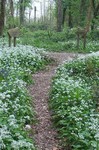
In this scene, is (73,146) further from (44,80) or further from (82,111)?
(44,80)

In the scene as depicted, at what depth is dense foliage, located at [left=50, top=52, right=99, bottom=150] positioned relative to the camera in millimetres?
6738

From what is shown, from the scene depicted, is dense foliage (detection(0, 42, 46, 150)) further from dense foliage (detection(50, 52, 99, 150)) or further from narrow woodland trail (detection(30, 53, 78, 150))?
dense foliage (detection(50, 52, 99, 150))

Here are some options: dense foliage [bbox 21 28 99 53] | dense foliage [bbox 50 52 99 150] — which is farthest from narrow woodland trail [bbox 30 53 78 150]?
dense foliage [bbox 21 28 99 53]

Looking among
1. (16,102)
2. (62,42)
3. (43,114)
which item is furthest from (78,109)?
(62,42)

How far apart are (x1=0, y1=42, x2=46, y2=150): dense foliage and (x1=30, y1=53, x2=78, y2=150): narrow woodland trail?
28 cm

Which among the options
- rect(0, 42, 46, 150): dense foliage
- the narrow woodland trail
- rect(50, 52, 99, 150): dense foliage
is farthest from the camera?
the narrow woodland trail

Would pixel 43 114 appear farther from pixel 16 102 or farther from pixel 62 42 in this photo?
pixel 62 42

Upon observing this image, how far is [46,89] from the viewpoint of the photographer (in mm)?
11312

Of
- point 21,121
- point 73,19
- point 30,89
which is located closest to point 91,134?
point 21,121

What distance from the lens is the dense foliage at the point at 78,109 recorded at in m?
6.74

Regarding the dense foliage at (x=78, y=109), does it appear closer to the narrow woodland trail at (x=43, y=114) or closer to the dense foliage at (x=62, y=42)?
the narrow woodland trail at (x=43, y=114)

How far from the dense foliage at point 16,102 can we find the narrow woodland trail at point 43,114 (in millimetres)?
285

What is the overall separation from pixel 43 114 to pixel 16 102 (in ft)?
3.52

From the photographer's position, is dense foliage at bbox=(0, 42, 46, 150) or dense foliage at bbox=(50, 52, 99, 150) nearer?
dense foliage at bbox=(0, 42, 46, 150)
